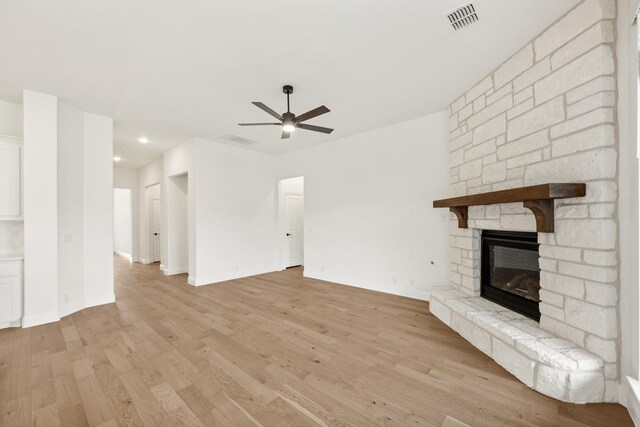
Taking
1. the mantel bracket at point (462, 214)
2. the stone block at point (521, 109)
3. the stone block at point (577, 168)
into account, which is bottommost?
the mantel bracket at point (462, 214)

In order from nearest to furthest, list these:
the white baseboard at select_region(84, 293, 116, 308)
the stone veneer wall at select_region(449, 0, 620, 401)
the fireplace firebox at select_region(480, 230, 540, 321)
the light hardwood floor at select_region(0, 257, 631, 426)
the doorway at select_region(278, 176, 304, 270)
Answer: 1. the light hardwood floor at select_region(0, 257, 631, 426)
2. the stone veneer wall at select_region(449, 0, 620, 401)
3. the fireplace firebox at select_region(480, 230, 540, 321)
4. the white baseboard at select_region(84, 293, 116, 308)
5. the doorway at select_region(278, 176, 304, 270)

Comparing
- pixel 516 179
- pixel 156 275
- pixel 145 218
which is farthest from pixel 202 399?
pixel 145 218

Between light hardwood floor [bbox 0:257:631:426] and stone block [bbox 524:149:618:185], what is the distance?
1607mm

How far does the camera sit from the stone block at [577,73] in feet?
6.02

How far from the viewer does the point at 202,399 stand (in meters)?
1.85

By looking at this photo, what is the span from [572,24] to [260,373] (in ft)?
12.3

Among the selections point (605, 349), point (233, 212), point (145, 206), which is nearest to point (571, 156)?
point (605, 349)

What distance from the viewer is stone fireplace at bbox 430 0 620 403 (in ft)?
5.89

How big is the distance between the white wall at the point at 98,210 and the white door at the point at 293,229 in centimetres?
356

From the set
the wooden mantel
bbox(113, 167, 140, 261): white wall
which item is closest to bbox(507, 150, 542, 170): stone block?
the wooden mantel

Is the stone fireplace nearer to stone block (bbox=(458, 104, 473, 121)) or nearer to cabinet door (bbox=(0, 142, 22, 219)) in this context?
stone block (bbox=(458, 104, 473, 121))

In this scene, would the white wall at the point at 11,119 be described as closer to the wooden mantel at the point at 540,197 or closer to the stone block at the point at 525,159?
the wooden mantel at the point at 540,197

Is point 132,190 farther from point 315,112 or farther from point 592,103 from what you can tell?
point 592,103

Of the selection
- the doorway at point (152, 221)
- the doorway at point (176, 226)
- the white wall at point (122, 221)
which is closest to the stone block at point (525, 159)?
the doorway at point (176, 226)
